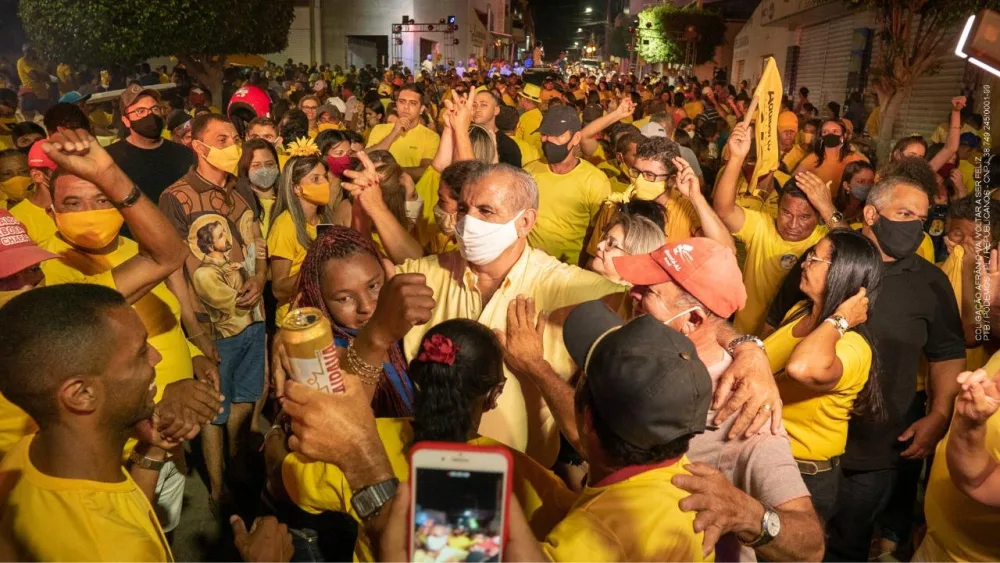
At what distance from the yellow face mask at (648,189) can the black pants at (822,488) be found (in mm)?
2337

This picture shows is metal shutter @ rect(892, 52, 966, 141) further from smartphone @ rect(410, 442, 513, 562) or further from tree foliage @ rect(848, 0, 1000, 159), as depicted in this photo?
smartphone @ rect(410, 442, 513, 562)

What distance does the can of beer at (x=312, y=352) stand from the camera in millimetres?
1768

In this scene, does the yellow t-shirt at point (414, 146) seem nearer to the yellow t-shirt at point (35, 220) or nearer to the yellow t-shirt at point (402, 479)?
the yellow t-shirt at point (35, 220)

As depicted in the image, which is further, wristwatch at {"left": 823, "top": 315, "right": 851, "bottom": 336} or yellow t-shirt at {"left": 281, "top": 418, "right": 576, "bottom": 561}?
wristwatch at {"left": 823, "top": 315, "right": 851, "bottom": 336}

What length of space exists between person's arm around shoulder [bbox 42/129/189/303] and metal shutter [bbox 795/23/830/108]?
24345 millimetres

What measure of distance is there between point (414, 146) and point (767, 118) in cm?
388

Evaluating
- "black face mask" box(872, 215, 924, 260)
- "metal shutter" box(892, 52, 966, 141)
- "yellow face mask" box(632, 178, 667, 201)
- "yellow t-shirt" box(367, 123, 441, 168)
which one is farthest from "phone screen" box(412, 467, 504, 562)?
"metal shutter" box(892, 52, 966, 141)

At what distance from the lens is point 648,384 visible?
5.81 feet

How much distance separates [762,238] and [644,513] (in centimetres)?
323

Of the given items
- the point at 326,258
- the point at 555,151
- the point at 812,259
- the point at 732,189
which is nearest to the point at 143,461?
the point at 326,258

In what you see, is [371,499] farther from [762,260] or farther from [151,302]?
[762,260]

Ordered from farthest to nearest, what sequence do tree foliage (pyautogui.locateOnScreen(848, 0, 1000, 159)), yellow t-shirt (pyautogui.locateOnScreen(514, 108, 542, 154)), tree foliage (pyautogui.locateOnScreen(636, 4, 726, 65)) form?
tree foliage (pyautogui.locateOnScreen(636, 4, 726, 65))
tree foliage (pyautogui.locateOnScreen(848, 0, 1000, 159))
yellow t-shirt (pyautogui.locateOnScreen(514, 108, 542, 154))

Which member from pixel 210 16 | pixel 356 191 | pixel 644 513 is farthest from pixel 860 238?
pixel 210 16

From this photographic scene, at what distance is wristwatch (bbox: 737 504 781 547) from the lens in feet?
6.58
